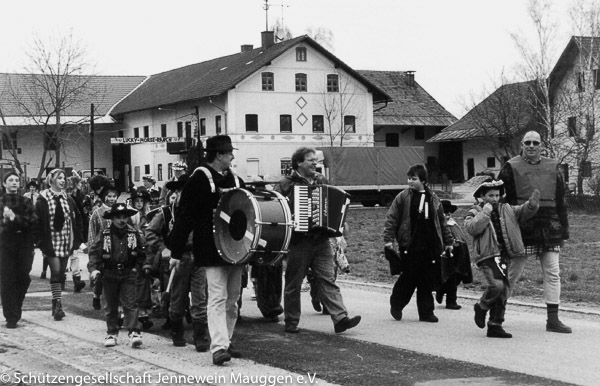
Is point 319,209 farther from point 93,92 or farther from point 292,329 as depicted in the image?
point 93,92

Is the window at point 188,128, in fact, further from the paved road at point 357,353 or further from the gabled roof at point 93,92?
A: the paved road at point 357,353

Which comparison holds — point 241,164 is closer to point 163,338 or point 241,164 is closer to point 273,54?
point 273,54

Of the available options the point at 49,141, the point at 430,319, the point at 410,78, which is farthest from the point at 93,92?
the point at 430,319

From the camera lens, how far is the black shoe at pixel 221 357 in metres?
8.74

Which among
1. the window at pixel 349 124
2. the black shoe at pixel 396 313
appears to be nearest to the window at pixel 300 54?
the window at pixel 349 124

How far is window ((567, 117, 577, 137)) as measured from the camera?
54.2 m

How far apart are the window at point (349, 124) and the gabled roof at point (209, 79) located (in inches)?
96.1

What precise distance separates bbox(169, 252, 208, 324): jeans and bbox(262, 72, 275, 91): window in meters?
56.0

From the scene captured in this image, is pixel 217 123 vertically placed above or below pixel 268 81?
below

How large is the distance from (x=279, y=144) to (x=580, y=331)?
184 ft

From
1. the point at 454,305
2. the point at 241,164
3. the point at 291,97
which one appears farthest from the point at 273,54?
the point at 454,305

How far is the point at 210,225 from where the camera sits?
8992mm

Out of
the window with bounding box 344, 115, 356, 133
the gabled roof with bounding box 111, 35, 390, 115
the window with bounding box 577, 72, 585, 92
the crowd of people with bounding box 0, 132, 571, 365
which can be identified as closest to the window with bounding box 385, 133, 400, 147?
the gabled roof with bounding box 111, 35, 390, 115

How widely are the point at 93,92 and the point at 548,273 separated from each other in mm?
72931
